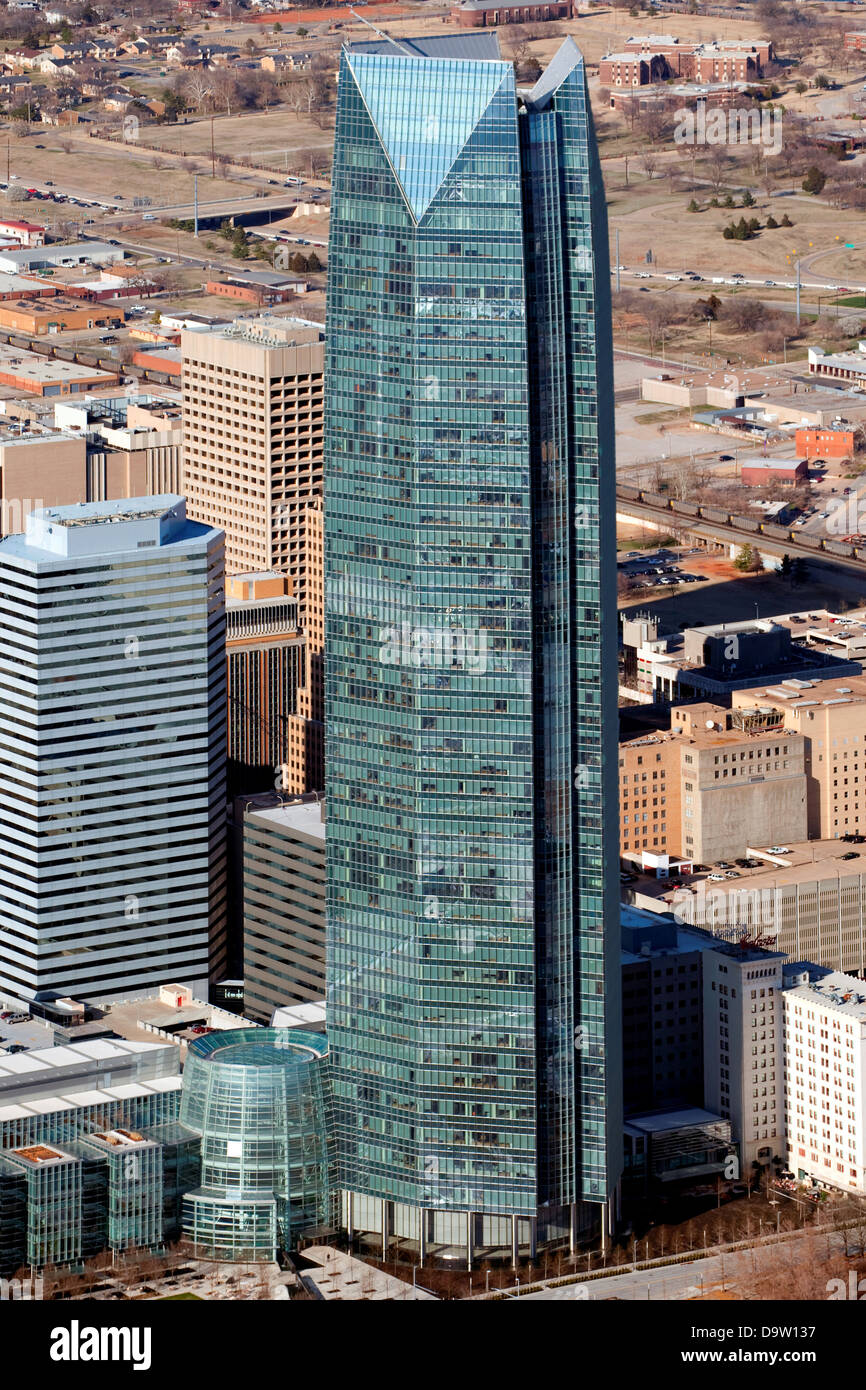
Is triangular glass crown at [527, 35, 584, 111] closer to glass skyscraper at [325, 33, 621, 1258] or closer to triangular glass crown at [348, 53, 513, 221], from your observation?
glass skyscraper at [325, 33, 621, 1258]

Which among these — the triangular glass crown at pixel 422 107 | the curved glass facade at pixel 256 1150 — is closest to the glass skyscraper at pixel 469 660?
the triangular glass crown at pixel 422 107

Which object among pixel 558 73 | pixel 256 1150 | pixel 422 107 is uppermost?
pixel 558 73

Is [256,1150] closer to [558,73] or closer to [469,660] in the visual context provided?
[469,660]

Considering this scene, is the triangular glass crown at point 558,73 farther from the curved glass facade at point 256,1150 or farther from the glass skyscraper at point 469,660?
the curved glass facade at point 256,1150

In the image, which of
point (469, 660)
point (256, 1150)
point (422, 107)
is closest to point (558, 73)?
point (422, 107)

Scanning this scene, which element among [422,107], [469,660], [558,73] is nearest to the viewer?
[422,107]
